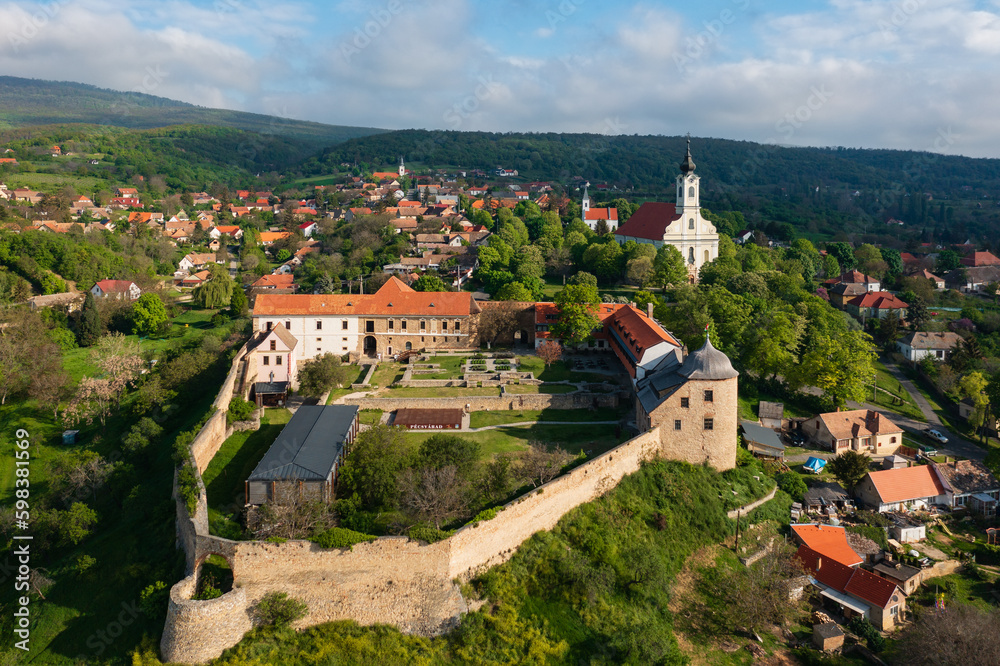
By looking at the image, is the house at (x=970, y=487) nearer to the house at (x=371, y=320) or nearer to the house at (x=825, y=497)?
the house at (x=825, y=497)

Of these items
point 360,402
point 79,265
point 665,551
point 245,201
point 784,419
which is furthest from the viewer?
point 245,201

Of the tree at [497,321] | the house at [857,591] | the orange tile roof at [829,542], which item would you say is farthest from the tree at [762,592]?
the tree at [497,321]

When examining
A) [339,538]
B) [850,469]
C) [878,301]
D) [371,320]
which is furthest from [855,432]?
[878,301]

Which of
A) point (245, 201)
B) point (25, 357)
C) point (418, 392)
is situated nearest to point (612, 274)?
point (418, 392)

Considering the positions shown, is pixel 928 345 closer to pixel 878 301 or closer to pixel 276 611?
pixel 878 301

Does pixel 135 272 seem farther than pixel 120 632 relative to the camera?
Yes

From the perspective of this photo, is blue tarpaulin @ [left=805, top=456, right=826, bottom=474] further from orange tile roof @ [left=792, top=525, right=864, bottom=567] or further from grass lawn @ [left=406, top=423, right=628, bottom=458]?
grass lawn @ [left=406, top=423, right=628, bottom=458]

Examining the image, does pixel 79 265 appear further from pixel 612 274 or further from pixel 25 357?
pixel 612 274
